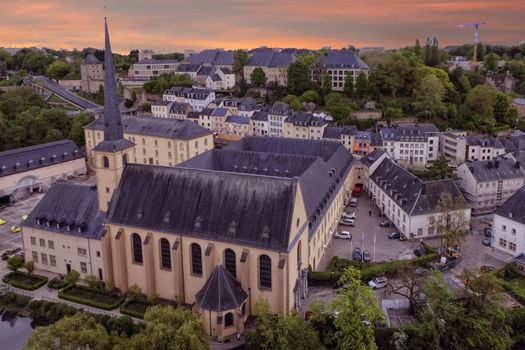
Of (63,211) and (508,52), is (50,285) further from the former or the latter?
(508,52)

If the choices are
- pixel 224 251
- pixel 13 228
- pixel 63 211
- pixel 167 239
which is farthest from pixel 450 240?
pixel 13 228

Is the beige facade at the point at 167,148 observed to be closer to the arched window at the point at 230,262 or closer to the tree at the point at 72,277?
Result: the tree at the point at 72,277

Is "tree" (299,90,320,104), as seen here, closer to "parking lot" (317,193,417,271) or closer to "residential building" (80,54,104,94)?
"parking lot" (317,193,417,271)

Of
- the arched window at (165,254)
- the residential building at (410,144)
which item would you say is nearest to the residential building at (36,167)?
the arched window at (165,254)

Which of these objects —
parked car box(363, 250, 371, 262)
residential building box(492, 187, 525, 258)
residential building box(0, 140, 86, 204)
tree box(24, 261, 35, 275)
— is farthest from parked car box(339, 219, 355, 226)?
residential building box(0, 140, 86, 204)

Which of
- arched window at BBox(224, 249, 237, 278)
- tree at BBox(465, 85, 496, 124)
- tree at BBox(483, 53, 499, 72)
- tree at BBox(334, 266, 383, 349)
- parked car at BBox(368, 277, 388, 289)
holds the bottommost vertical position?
parked car at BBox(368, 277, 388, 289)

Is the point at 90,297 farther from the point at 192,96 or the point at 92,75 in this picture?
the point at 92,75
